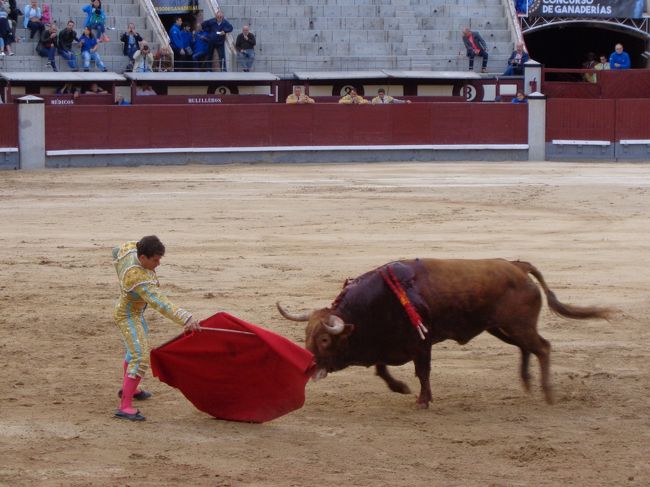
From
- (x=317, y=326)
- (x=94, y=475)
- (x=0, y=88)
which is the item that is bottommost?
(x=94, y=475)

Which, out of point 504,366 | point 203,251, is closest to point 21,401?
point 504,366

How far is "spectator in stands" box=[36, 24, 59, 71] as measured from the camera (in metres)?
23.8

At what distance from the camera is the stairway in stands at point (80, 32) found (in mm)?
24047

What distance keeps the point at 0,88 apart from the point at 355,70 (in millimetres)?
8417

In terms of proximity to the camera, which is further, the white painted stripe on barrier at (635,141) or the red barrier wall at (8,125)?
the white painted stripe on barrier at (635,141)

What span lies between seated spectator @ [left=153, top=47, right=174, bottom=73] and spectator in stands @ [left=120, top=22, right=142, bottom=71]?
0.50 m

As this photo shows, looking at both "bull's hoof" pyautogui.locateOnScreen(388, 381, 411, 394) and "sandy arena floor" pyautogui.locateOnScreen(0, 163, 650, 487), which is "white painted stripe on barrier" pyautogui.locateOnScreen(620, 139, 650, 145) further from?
"bull's hoof" pyautogui.locateOnScreen(388, 381, 411, 394)

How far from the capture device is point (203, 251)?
1191 centimetres

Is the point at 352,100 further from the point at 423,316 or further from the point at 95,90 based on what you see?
the point at 423,316

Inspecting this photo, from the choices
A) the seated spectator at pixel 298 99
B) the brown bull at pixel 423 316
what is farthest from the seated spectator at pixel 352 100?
the brown bull at pixel 423 316

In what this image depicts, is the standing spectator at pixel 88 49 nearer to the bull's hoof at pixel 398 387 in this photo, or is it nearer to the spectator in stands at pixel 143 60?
the spectator in stands at pixel 143 60

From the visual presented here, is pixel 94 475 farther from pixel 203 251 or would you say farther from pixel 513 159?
pixel 513 159

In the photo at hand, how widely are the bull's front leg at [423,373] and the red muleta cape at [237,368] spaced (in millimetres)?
631

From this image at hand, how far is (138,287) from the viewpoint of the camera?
6.07 meters
